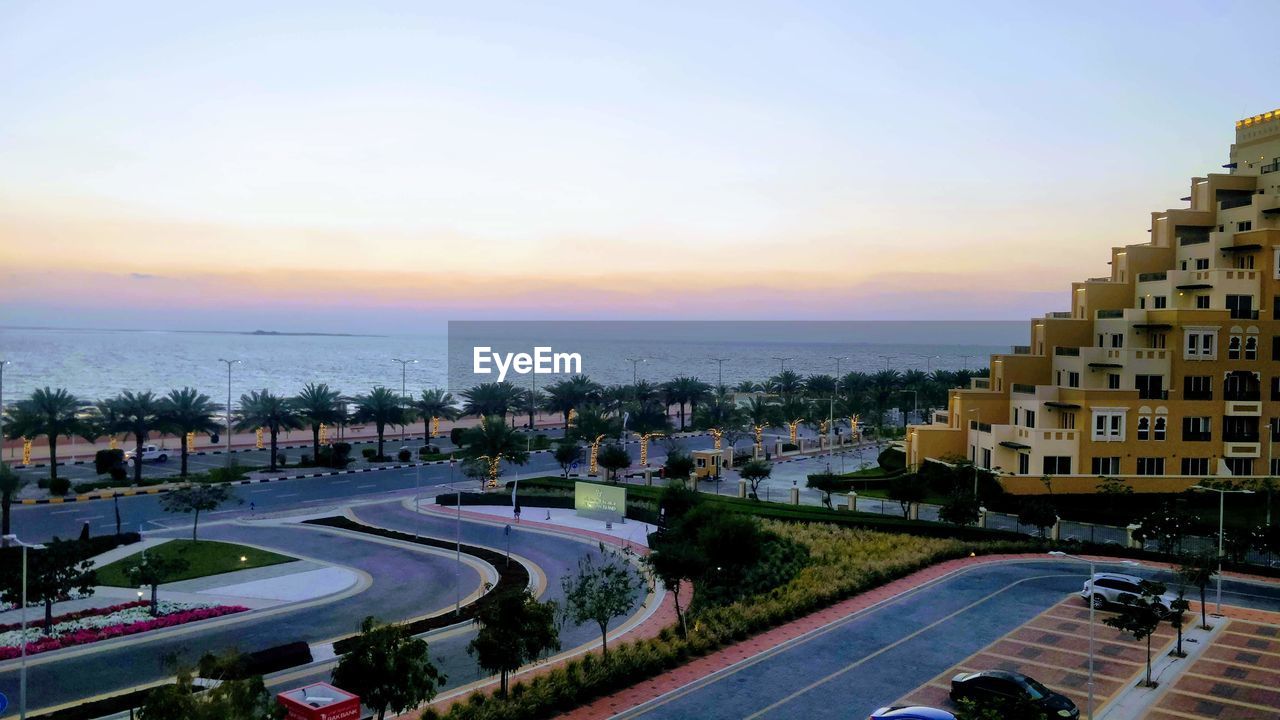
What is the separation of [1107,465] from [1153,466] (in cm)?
309

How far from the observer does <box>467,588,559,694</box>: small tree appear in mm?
22578

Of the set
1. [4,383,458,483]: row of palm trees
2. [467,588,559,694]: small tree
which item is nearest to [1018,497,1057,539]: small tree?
[467,588,559,694]: small tree

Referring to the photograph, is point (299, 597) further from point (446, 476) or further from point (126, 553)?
point (446, 476)

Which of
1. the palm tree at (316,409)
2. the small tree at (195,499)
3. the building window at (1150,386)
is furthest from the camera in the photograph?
the palm tree at (316,409)

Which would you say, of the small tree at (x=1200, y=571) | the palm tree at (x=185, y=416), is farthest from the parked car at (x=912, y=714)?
the palm tree at (x=185, y=416)

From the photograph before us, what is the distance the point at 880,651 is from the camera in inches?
1105

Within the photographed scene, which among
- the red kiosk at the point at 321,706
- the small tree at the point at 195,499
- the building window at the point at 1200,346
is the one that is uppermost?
the building window at the point at 1200,346

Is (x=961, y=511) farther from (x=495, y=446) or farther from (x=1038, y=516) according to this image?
(x=495, y=446)

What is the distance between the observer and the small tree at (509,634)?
2258 centimetres

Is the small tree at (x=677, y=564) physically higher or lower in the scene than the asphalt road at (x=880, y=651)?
higher

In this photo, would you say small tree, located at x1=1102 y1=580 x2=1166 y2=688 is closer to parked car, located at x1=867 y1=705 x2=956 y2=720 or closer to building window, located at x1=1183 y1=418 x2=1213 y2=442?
parked car, located at x1=867 y1=705 x2=956 y2=720

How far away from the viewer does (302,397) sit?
75.6m

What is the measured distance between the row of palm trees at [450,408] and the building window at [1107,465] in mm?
29983

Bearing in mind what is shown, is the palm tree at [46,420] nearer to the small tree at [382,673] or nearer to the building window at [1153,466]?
the small tree at [382,673]
